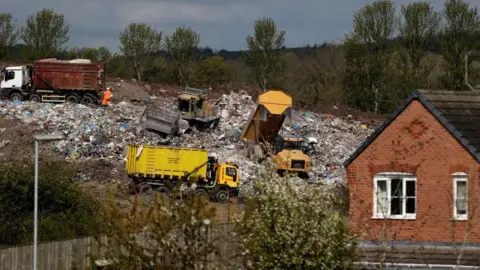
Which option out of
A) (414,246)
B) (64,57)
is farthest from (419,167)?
(64,57)

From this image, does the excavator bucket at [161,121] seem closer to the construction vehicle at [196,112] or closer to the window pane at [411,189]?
the construction vehicle at [196,112]

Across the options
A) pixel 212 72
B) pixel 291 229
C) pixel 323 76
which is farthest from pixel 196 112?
pixel 212 72

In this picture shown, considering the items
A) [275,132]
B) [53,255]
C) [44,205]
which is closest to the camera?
[53,255]

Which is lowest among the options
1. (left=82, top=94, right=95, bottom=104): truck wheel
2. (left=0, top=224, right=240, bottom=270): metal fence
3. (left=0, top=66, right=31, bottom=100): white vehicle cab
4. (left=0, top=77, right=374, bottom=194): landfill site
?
(left=0, top=224, right=240, bottom=270): metal fence

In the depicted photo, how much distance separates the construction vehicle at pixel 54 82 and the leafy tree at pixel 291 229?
3705 cm

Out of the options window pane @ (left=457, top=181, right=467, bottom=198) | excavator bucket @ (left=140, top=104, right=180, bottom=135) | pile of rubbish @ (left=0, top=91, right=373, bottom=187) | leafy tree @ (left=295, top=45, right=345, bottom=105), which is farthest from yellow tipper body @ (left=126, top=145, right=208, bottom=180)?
leafy tree @ (left=295, top=45, right=345, bottom=105)

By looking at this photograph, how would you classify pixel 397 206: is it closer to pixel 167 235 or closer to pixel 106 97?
pixel 167 235

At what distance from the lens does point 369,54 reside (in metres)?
64.0

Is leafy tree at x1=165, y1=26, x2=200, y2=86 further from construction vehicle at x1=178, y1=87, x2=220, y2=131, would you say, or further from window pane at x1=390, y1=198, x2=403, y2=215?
window pane at x1=390, y1=198, x2=403, y2=215

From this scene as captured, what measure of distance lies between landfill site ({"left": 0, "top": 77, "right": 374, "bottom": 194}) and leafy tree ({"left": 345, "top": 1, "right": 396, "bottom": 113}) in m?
13.0

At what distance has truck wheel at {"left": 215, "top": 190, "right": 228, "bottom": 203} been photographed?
35.8m

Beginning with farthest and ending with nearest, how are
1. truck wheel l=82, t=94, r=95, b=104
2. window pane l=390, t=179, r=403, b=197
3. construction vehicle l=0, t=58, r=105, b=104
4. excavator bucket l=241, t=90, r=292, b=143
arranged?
truck wheel l=82, t=94, r=95, b=104 < construction vehicle l=0, t=58, r=105, b=104 < excavator bucket l=241, t=90, r=292, b=143 < window pane l=390, t=179, r=403, b=197

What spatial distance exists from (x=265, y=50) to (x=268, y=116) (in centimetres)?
2720

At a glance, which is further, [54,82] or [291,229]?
[54,82]
